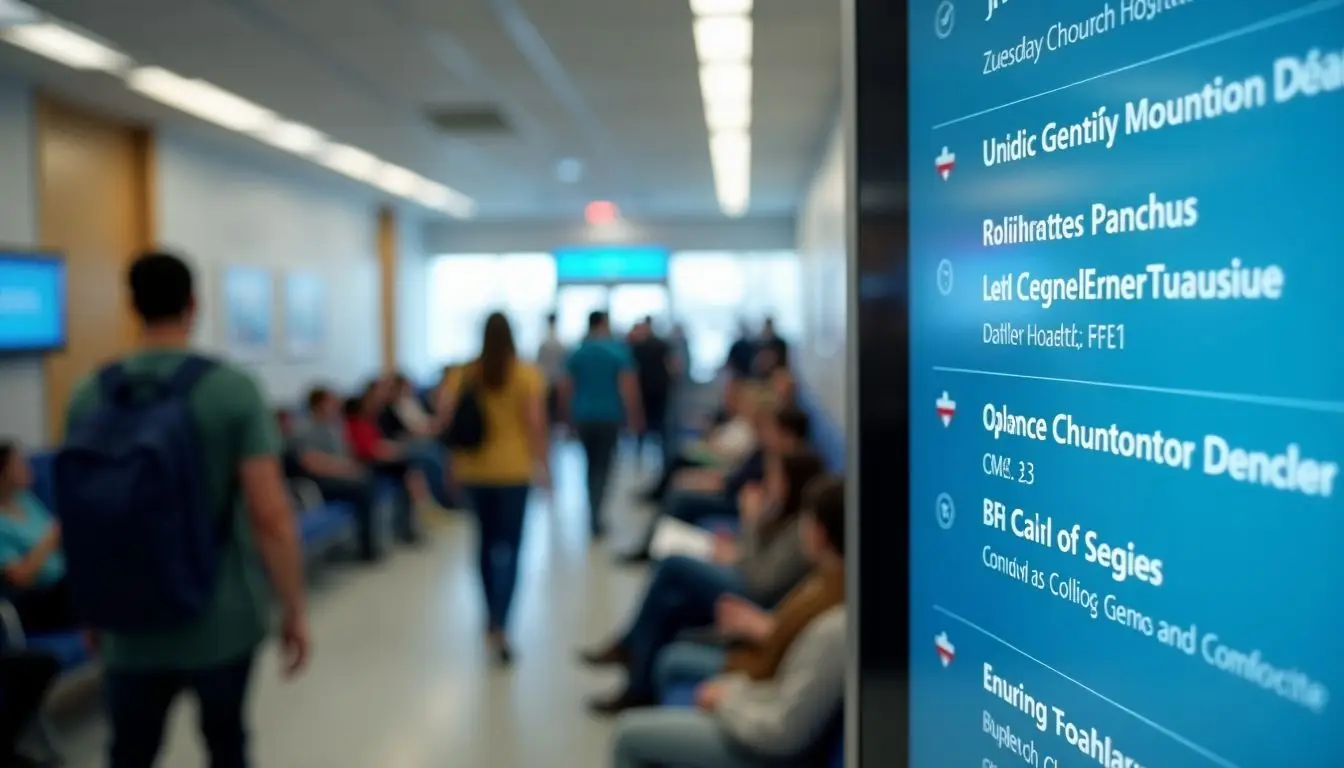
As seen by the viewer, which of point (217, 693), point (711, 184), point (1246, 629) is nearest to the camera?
point (1246, 629)

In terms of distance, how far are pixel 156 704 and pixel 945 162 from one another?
2.16 m

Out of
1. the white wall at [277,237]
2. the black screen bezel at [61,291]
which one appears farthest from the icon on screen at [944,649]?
the white wall at [277,237]

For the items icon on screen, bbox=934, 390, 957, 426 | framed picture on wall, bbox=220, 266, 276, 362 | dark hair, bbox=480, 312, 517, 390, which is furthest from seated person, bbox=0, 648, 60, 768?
framed picture on wall, bbox=220, 266, 276, 362

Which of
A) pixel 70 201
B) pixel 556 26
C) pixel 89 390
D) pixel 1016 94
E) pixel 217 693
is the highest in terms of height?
pixel 556 26

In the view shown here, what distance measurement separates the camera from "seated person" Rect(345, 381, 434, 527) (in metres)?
7.54

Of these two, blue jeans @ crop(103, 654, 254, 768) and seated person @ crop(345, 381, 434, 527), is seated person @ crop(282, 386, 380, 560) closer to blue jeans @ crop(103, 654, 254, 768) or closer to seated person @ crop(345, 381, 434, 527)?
seated person @ crop(345, 381, 434, 527)

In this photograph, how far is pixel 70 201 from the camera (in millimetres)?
7145

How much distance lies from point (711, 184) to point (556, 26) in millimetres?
7236

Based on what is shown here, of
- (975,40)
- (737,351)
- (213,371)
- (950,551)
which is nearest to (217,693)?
(213,371)

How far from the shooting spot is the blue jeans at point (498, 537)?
459cm

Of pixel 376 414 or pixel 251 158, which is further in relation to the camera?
pixel 251 158

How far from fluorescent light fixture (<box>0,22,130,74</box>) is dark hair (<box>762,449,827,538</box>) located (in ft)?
15.8

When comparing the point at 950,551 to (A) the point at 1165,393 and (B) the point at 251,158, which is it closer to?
(A) the point at 1165,393

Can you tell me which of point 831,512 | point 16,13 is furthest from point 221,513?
point 16,13
